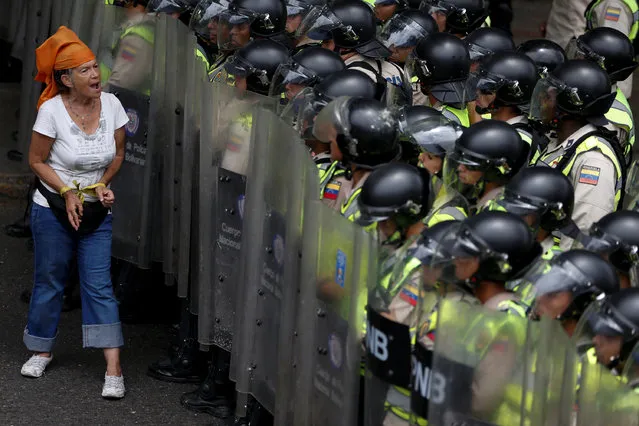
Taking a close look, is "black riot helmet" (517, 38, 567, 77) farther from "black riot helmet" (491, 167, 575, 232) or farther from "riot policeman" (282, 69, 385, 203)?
"black riot helmet" (491, 167, 575, 232)

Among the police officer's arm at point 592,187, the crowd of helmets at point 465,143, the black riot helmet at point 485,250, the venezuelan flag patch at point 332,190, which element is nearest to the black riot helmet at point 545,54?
the crowd of helmets at point 465,143

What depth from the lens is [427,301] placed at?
4895 millimetres

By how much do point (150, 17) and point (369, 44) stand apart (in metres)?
1.36

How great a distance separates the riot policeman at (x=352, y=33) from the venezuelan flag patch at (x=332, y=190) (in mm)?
1941

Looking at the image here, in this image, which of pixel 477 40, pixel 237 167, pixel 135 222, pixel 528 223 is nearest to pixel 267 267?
pixel 237 167

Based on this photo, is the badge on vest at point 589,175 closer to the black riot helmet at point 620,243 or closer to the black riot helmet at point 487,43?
the black riot helmet at point 620,243

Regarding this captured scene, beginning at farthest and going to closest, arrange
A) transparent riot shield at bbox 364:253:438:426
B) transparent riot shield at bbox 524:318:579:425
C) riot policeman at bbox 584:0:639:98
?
riot policeman at bbox 584:0:639:98, transparent riot shield at bbox 364:253:438:426, transparent riot shield at bbox 524:318:579:425

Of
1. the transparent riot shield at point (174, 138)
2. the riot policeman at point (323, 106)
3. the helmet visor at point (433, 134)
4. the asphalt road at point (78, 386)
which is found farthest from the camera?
the transparent riot shield at point (174, 138)

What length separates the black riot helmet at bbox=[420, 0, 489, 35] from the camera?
361 inches

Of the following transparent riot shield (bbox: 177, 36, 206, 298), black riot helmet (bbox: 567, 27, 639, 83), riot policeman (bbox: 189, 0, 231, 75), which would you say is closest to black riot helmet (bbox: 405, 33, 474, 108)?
black riot helmet (bbox: 567, 27, 639, 83)

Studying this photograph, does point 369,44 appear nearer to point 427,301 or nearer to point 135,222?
point 135,222

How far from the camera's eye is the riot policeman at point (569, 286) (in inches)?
190

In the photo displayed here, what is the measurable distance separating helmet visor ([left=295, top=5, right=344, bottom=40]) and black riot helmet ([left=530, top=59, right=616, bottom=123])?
1660 mm

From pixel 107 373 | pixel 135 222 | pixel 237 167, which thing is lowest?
pixel 107 373
